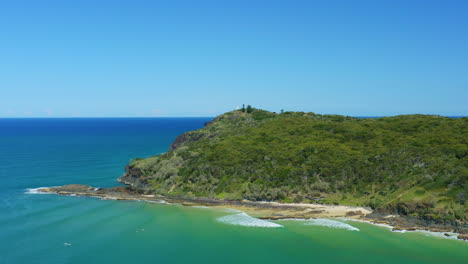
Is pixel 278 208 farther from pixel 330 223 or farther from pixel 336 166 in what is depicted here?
pixel 336 166

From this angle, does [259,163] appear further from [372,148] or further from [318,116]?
[318,116]

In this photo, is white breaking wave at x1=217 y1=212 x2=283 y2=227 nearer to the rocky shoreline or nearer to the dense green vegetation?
the rocky shoreline

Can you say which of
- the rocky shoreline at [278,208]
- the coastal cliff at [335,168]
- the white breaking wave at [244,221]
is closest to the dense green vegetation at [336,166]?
the coastal cliff at [335,168]

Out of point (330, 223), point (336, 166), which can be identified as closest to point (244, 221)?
point (330, 223)

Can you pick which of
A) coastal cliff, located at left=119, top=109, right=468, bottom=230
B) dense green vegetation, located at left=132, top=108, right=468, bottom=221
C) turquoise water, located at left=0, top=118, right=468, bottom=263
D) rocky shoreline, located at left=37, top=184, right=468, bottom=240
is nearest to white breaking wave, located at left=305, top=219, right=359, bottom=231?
turquoise water, located at left=0, top=118, right=468, bottom=263

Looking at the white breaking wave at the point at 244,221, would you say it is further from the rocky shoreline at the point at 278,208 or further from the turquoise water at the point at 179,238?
the rocky shoreline at the point at 278,208

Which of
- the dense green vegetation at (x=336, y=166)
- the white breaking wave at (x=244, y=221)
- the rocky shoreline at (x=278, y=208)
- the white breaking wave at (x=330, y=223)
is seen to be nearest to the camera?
the rocky shoreline at (x=278, y=208)
